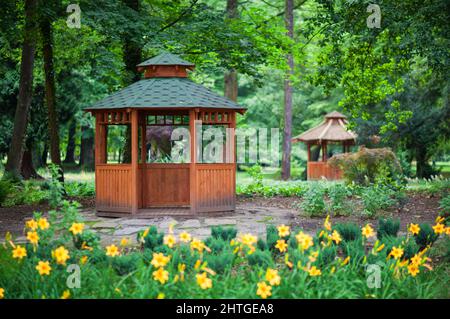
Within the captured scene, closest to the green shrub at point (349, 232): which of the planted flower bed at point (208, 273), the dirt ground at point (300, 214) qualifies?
the planted flower bed at point (208, 273)

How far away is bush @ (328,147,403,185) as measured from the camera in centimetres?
1666

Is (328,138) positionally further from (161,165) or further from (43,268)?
(43,268)

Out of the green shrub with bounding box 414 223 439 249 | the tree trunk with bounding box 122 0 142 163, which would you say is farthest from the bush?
the green shrub with bounding box 414 223 439 249

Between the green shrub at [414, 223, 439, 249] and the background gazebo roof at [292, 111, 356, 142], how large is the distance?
2063 cm

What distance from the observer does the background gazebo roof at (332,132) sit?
89.3 ft

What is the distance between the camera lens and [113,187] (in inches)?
449

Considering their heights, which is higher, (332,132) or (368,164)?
(332,132)

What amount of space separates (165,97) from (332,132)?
17.5 m

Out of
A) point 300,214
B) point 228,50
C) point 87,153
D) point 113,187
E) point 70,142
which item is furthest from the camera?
point 70,142

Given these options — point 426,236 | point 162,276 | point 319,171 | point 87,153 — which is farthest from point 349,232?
point 87,153

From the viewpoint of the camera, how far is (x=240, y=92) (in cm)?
4353
